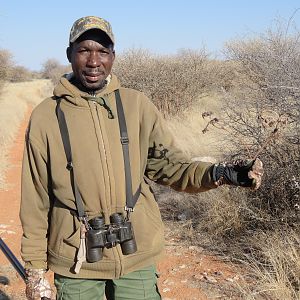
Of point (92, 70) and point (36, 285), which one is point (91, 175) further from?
point (36, 285)

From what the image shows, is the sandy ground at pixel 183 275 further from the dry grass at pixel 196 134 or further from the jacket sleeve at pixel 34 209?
the jacket sleeve at pixel 34 209

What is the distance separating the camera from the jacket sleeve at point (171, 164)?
86.8 inches

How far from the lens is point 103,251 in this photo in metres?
2.13

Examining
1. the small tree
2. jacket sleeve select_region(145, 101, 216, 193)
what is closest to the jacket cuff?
jacket sleeve select_region(145, 101, 216, 193)

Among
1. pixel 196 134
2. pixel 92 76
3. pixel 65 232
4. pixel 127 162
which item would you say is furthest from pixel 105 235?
pixel 196 134

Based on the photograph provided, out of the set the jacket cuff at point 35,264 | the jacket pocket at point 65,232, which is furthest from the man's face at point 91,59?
the jacket cuff at point 35,264

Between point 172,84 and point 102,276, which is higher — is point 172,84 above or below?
above

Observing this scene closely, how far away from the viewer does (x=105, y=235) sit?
6.81 feet

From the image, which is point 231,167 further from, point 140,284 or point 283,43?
point 283,43

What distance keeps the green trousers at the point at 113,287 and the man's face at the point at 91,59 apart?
0.89 m

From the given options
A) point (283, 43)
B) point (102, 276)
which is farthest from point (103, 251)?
point (283, 43)

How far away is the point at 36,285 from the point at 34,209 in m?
0.36

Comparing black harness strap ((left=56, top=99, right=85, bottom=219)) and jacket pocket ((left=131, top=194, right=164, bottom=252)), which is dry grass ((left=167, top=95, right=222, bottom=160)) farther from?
black harness strap ((left=56, top=99, right=85, bottom=219))

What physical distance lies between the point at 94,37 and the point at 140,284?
1.17 meters
